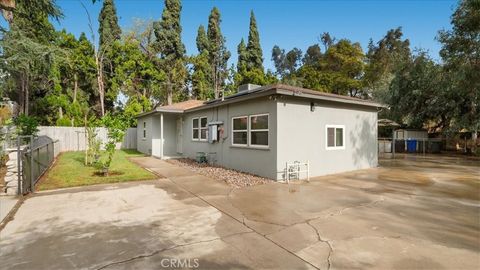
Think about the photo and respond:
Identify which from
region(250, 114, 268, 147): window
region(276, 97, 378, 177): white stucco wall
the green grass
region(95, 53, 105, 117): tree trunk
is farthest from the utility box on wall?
region(95, 53, 105, 117): tree trunk

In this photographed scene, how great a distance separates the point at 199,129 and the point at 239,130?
11.8 ft

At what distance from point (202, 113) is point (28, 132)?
24.6 ft

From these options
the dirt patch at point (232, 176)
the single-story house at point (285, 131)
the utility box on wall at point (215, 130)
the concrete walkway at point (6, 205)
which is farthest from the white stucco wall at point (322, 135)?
the concrete walkway at point (6, 205)

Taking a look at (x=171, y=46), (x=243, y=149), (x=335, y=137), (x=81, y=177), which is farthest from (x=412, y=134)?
(x=171, y=46)

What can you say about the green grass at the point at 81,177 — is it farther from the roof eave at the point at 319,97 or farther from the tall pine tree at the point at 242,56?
the tall pine tree at the point at 242,56

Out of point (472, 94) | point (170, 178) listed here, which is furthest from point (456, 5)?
point (170, 178)

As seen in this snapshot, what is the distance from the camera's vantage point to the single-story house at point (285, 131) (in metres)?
8.41

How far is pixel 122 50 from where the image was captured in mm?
24750

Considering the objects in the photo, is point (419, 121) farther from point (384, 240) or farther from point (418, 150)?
point (384, 240)

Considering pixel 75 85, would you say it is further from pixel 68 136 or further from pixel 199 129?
pixel 199 129

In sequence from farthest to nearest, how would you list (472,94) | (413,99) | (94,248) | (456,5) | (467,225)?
(413,99) < (472,94) < (456,5) < (467,225) < (94,248)

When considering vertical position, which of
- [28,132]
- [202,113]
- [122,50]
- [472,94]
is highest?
[122,50]

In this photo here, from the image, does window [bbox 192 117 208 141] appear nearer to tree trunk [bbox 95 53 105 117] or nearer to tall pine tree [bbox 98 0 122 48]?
tree trunk [bbox 95 53 105 117]

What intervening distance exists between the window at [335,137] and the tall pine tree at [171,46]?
67.7 ft
